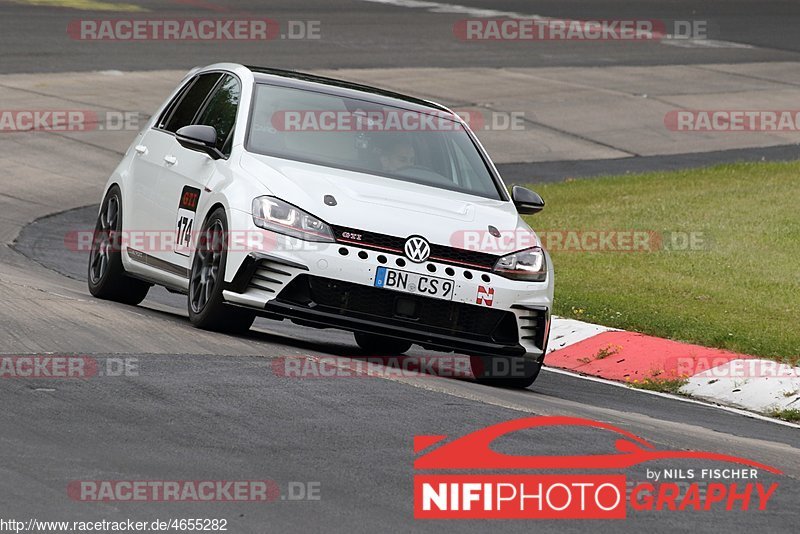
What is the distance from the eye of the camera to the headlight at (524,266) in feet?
29.5

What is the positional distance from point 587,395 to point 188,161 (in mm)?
2968

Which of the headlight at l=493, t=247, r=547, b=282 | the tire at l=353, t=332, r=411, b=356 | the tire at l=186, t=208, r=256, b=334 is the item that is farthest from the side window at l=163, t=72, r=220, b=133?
the headlight at l=493, t=247, r=547, b=282

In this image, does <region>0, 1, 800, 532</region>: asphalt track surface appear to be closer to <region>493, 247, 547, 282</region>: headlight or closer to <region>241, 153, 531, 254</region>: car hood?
<region>493, 247, 547, 282</region>: headlight

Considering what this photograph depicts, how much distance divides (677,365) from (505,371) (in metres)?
1.76

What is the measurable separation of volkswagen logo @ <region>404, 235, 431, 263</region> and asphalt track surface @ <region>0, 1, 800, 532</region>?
0.68 metres

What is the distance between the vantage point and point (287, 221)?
8.76 m

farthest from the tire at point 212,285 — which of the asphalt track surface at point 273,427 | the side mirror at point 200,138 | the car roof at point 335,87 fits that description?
the car roof at point 335,87

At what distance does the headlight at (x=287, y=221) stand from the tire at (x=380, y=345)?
2185 mm

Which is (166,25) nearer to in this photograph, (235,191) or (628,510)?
(235,191)

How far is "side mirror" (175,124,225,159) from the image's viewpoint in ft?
31.3

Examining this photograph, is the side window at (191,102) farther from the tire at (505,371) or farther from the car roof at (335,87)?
the tire at (505,371)

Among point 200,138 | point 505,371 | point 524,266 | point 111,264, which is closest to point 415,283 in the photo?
point 524,266

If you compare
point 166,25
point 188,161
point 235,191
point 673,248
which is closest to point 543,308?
point 235,191

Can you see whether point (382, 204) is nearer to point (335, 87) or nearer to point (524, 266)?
point (524, 266)
